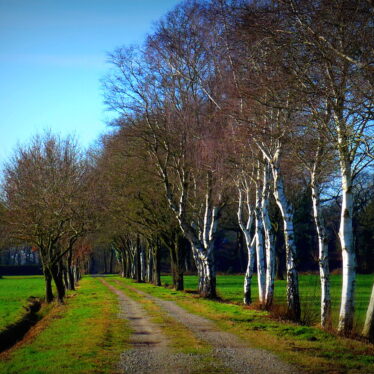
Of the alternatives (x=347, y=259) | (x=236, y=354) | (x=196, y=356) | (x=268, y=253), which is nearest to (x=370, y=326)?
(x=347, y=259)

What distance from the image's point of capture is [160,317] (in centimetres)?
1866

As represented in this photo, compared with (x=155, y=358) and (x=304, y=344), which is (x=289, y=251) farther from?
(x=155, y=358)

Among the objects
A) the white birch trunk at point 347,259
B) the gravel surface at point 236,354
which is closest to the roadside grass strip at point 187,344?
the gravel surface at point 236,354

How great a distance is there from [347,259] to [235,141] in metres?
6.96

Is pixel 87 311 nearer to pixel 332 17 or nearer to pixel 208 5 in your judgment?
pixel 208 5

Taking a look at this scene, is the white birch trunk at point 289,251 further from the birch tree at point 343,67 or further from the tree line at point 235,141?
the birch tree at point 343,67

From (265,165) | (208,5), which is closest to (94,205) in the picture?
(265,165)

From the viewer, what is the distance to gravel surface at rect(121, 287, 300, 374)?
32.2 ft

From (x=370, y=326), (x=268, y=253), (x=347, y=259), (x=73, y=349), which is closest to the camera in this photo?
(x=73, y=349)

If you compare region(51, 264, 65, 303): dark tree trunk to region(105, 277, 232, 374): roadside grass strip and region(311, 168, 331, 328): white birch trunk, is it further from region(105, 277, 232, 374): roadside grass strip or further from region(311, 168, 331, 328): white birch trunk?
region(311, 168, 331, 328): white birch trunk

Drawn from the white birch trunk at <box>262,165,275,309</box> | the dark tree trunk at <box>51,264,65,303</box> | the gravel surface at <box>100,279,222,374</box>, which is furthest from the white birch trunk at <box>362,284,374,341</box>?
the dark tree trunk at <box>51,264,65,303</box>

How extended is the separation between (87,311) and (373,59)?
1487cm

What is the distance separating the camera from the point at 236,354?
443 inches

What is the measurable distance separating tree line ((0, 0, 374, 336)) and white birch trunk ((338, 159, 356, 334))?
1.2 inches
